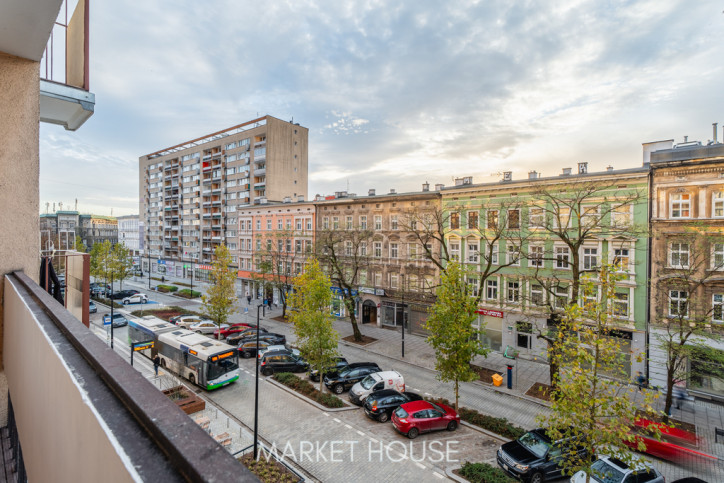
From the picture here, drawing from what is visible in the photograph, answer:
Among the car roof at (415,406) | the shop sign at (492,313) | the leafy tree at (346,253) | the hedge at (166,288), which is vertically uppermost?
the leafy tree at (346,253)

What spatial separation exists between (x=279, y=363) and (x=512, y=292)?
17651mm

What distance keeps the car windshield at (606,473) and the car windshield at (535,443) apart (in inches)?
58.4

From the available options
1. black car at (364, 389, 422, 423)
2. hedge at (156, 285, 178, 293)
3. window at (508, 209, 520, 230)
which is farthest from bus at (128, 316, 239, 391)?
hedge at (156, 285, 178, 293)

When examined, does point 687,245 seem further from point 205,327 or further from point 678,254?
point 205,327

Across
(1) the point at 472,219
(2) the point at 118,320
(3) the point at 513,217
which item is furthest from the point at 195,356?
(3) the point at 513,217

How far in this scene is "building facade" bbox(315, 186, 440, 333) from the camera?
30359 mm

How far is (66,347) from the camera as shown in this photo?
7.06ft

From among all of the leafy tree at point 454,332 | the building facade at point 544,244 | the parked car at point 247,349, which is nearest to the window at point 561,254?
the building facade at point 544,244

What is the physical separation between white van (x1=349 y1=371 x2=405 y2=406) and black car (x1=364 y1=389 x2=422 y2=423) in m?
0.92

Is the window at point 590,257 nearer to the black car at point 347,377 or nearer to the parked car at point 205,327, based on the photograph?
the black car at point 347,377

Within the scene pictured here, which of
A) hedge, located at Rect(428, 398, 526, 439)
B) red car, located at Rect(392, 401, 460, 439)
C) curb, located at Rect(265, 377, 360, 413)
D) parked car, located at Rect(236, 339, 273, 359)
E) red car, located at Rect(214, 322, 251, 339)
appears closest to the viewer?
red car, located at Rect(392, 401, 460, 439)

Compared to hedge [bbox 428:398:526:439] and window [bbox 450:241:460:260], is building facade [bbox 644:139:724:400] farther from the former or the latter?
window [bbox 450:241:460:260]

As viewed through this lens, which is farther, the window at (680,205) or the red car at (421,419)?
the window at (680,205)

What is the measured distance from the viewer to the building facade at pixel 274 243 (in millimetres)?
37344
